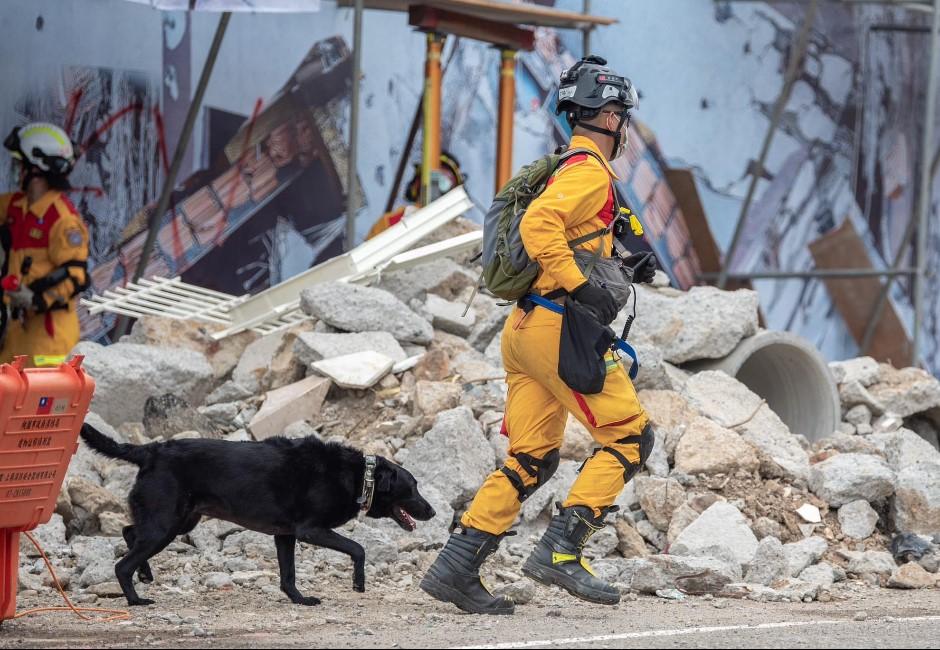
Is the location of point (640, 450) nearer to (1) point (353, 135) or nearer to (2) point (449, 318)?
(2) point (449, 318)

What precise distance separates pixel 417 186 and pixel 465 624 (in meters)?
7.02

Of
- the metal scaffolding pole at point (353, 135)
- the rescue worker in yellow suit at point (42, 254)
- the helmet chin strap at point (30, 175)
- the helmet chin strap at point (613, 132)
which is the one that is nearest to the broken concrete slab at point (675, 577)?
the helmet chin strap at point (613, 132)

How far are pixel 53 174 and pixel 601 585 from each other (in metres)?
4.73

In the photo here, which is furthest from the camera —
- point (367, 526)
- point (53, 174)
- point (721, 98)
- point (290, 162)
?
point (721, 98)

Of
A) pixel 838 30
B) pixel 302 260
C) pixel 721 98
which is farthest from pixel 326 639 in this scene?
pixel 838 30

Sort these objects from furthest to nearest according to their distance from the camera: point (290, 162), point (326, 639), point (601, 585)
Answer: point (290, 162) < point (601, 585) < point (326, 639)

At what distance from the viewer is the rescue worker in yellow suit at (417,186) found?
11.2m

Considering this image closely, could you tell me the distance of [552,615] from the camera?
5711 millimetres

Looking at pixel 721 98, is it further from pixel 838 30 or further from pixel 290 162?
pixel 290 162

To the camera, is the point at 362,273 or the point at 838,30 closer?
the point at 362,273

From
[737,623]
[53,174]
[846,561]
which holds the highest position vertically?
[53,174]

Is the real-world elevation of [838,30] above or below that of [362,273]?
above

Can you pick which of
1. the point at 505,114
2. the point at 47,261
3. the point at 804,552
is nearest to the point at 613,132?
the point at 804,552

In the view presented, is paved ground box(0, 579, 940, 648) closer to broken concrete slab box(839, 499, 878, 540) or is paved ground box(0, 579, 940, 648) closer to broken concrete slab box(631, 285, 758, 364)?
broken concrete slab box(839, 499, 878, 540)
